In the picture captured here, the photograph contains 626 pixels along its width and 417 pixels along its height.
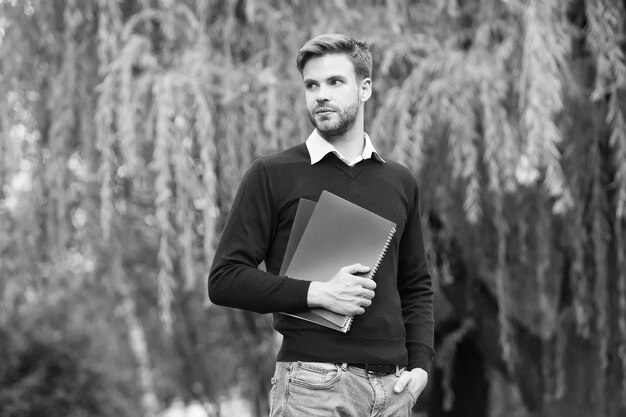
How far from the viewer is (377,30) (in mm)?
4770

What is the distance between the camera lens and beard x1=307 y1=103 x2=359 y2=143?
227cm

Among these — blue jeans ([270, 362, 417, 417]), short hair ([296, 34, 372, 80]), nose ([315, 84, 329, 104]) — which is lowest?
blue jeans ([270, 362, 417, 417])

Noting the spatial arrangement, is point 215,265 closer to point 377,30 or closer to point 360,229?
point 360,229

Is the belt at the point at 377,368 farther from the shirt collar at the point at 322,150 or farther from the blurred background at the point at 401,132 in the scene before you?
the blurred background at the point at 401,132

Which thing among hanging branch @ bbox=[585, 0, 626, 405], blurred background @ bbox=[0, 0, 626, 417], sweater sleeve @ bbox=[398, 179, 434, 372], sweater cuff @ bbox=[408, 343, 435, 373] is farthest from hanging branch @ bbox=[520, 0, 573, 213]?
sweater cuff @ bbox=[408, 343, 435, 373]

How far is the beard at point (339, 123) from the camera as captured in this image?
227 centimetres

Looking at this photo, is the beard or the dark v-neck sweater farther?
the beard

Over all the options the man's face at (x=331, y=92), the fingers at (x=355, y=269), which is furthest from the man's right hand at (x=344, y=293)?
the man's face at (x=331, y=92)

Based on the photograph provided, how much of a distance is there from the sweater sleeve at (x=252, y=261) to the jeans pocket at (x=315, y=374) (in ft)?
0.42

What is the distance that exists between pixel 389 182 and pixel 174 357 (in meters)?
11.7

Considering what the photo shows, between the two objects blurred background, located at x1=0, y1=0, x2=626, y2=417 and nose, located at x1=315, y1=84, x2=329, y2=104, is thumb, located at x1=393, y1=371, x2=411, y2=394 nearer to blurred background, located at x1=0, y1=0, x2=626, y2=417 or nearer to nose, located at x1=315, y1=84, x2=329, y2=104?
nose, located at x1=315, y1=84, x2=329, y2=104

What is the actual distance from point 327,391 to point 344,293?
22 cm

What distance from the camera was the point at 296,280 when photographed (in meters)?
2.17

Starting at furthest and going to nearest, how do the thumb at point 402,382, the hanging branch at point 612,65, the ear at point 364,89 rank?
1. the hanging branch at point 612,65
2. the ear at point 364,89
3. the thumb at point 402,382
